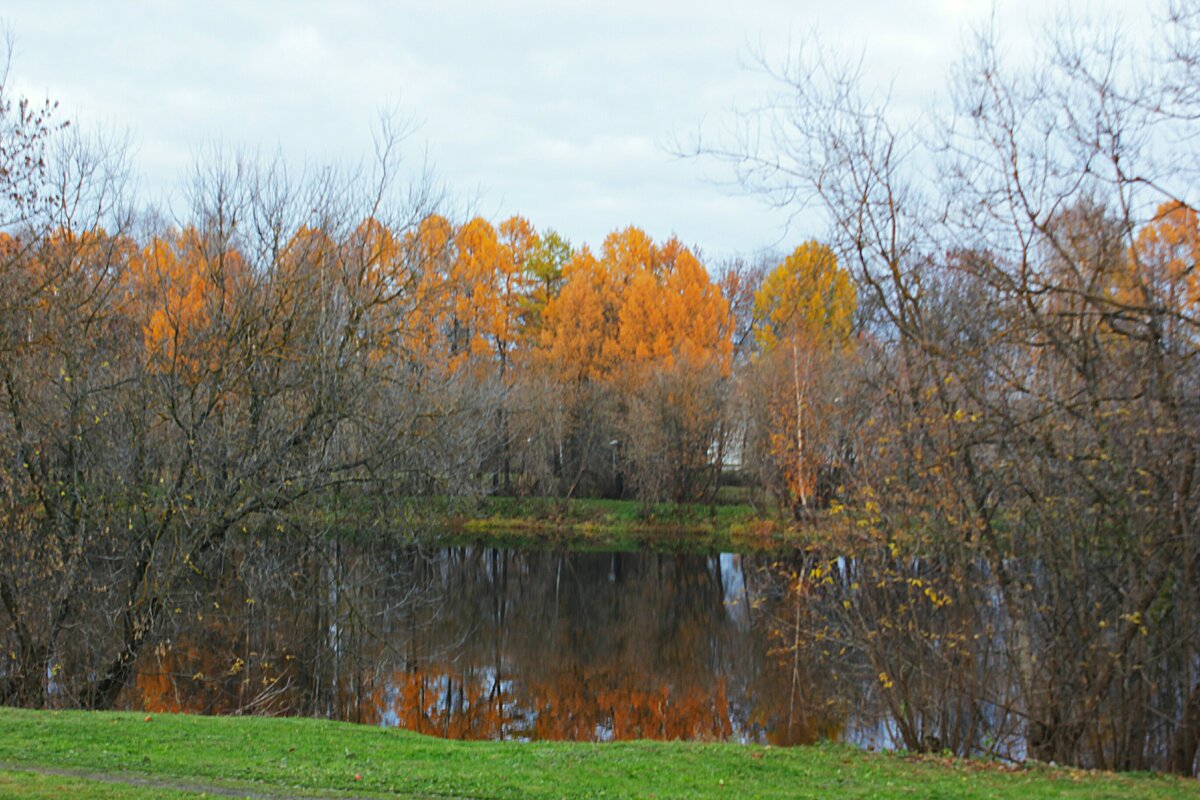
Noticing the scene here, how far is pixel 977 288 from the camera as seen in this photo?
11.7m

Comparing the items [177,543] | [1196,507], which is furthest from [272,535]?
[1196,507]

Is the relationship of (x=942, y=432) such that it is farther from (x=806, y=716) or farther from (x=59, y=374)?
(x=59, y=374)

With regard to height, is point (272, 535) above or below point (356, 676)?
above

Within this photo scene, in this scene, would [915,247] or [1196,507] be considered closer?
[1196,507]

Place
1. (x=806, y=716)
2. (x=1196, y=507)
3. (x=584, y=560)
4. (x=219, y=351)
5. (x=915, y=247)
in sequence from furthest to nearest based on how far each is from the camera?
1. (x=584, y=560)
2. (x=806, y=716)
3. (x=219, y=351)
4. (x=915, y=247)
5. (x=1196, y=507)

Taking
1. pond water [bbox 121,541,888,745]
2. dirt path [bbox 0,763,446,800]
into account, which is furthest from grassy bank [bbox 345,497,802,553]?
dirt path [bbox 0,763,446,800]

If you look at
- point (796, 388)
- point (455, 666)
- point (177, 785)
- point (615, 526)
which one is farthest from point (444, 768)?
point (615, 526)

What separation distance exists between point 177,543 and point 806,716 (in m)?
9.86

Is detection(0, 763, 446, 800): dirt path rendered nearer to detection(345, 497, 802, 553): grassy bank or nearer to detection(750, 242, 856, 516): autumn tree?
detection(750, 242, 856, 516): autumn tree

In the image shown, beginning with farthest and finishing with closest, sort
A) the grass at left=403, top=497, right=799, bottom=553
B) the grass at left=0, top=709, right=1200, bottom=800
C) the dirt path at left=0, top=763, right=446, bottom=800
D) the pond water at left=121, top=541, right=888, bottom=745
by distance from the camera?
the grass at left=403, top=497, right=799, bottom=553 < the pond water at left=121, top=541, right=888, bottom=745 < the grass at left=0, top=709, right=1200, bottom=800 < the dirt path at left=0, top=763, right=446, bottom=800

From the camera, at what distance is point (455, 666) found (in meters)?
20.9

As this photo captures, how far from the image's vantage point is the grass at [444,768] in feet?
27.1

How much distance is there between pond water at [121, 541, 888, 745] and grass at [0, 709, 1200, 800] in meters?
3.98

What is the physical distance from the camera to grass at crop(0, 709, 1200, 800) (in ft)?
27.1
